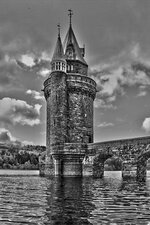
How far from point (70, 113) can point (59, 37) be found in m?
10.6

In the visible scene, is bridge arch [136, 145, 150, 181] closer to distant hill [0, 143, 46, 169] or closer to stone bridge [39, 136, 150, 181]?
stone bridge [39, 136, 150, 181]

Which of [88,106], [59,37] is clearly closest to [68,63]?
[59,37]

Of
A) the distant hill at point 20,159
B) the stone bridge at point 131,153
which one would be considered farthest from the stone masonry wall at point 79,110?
the distant hill at point 20,159

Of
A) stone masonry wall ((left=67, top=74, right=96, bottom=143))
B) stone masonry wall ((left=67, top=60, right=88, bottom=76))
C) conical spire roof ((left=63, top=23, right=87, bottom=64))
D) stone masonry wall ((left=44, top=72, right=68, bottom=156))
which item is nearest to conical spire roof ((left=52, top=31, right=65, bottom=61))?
stone masonry wall ((left=44, top=72, right=68, bottom=156))

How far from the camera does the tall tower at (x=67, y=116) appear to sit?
105ft

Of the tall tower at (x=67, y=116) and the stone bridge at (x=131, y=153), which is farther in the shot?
the tall tower at (x=67, y=116)

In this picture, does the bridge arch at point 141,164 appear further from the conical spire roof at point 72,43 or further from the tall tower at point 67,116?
the conical spire roof at point 72,43

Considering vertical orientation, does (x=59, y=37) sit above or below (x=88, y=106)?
above

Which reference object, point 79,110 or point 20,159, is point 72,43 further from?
point 20,159

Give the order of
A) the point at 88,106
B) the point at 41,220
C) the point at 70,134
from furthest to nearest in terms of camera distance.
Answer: the point at 88,106 < the point at 70,134 < the point at 41,220

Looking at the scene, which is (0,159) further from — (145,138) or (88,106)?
(145,138)

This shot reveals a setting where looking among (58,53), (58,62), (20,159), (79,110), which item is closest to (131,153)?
(79,110)

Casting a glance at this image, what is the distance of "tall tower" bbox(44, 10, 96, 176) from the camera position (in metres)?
32.1

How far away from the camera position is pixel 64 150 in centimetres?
3161
